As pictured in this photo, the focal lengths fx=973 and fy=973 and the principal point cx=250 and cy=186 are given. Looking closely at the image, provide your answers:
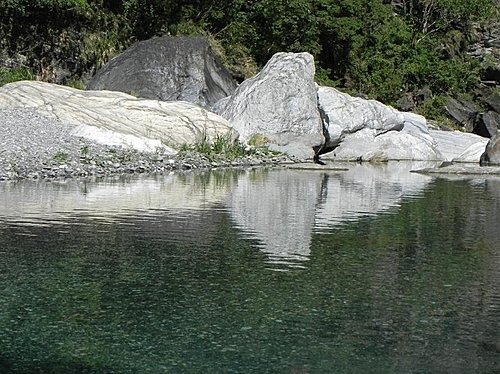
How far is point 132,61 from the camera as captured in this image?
29.5 metres

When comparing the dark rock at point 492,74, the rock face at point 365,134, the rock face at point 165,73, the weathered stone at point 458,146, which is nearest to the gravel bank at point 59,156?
the rock face at point 165,73

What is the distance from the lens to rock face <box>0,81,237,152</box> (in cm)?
2269

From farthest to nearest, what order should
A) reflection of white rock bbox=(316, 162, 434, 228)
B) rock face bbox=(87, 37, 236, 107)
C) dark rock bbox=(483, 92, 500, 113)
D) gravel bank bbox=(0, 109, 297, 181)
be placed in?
dark rock bbox=(483, 92, 500, 113)
rock face bbox=(87, 37, 236, 107)
gravel bank bbox=(0, 109, 297, 181)
reflection of white rock bbox=(316, 162, 434, 228)

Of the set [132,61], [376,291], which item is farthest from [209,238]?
[132,61]

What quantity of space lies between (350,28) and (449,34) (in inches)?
358

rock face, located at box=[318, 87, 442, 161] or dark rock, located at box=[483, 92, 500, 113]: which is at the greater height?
dark rock, located at box=[483, 92, 500, 113]

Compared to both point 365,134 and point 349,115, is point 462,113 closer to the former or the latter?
point 365,134

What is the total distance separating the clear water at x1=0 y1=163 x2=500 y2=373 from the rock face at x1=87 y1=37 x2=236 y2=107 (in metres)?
14.4

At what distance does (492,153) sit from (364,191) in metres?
12.5

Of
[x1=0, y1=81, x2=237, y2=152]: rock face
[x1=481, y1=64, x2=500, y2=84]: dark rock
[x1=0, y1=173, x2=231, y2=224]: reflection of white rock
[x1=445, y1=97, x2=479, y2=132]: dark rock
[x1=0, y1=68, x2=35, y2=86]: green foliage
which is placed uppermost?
[x1=481, y1=64, x2=500, y2=84]: dark rock

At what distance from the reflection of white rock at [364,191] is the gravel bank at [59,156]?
3.37 m

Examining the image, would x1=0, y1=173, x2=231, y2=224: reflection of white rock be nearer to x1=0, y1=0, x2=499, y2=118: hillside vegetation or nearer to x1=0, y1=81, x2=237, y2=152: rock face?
x1=0, y1=81, x2=237, y2=152: rock face

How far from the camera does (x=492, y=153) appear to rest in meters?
28.8

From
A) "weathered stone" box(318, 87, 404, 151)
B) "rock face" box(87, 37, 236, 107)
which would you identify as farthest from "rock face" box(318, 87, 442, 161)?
"rock face" box(87, 37, 236, 107)
